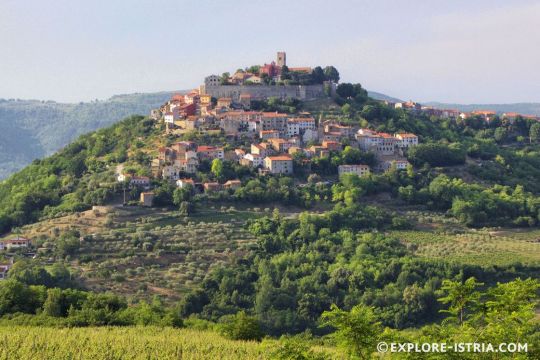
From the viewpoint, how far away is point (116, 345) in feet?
77.0

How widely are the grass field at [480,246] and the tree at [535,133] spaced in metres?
26.7

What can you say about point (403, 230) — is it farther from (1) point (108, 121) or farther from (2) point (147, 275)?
(1) point (108, 121)

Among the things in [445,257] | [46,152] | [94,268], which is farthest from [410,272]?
[46,152]

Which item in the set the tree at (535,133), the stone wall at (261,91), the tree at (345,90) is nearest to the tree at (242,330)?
the stone wall at (261,91)

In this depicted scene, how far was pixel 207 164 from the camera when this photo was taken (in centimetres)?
5412

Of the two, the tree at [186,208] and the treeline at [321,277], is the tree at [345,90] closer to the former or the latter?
the treeline at [321,277]

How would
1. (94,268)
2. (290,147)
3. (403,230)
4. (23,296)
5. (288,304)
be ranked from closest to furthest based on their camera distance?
(23,296)
(288,304)
(94,268)
(403,230)
(290,147)

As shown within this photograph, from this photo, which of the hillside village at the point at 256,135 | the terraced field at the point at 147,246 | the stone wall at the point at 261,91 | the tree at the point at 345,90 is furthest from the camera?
the tree at the point at 345,90

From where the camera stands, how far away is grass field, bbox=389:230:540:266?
42844 millimetres

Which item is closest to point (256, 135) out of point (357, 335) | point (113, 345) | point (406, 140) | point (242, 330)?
point (406, 140)

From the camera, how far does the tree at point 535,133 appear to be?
2923 inches

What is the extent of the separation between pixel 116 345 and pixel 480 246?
26583 mm

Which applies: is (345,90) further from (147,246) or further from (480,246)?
(147,246)

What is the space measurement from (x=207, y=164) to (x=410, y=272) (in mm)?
18299
